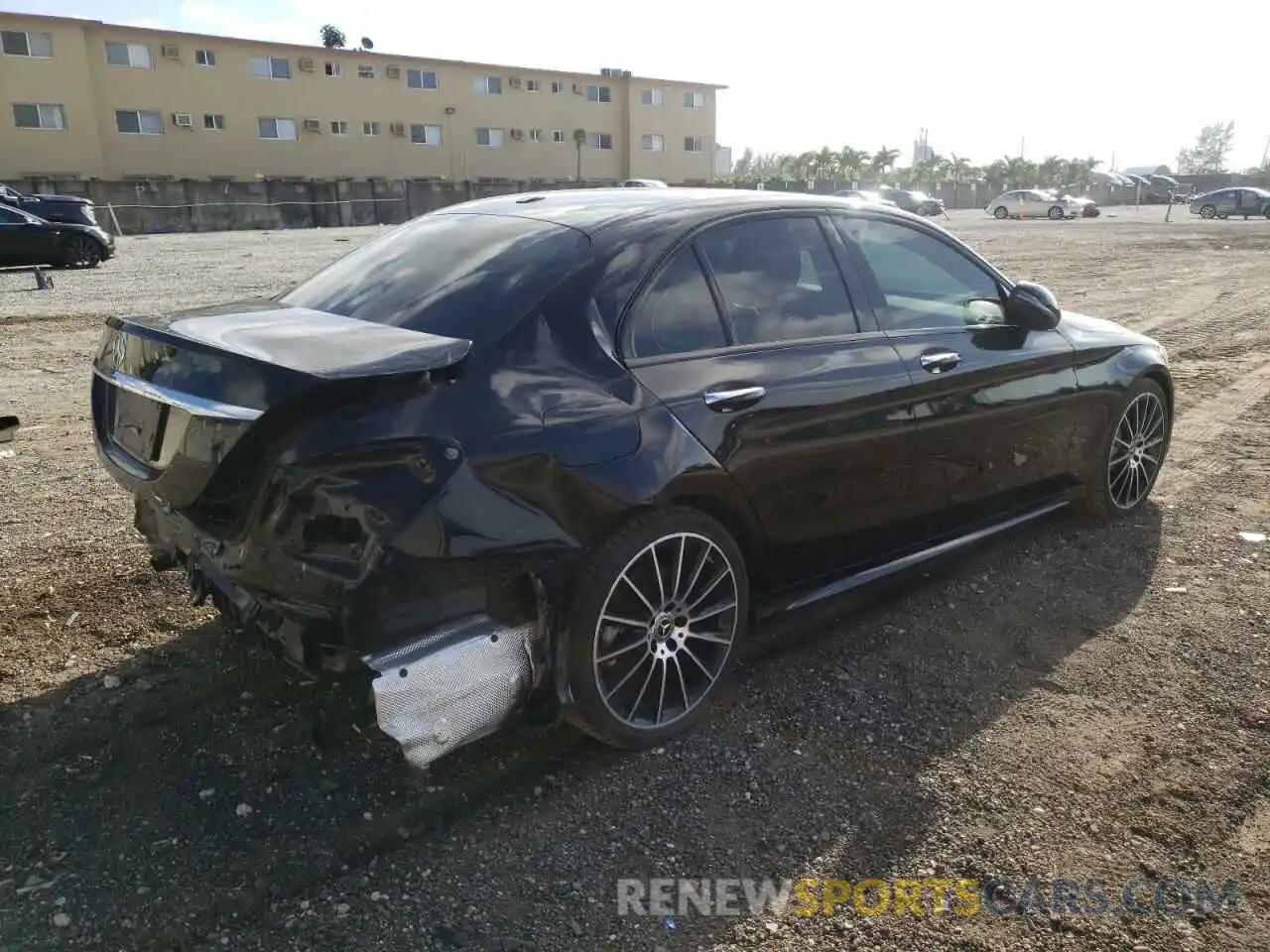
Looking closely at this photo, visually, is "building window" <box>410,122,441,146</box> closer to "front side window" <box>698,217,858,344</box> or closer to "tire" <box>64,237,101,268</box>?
"tire" <box>64,237,101,268</box>

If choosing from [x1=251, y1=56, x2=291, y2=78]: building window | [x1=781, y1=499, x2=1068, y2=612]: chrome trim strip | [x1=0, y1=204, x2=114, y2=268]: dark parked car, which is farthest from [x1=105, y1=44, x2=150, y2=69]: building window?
[x1=781, y1=499, x2=1068, y2=612]: chrome trim strip

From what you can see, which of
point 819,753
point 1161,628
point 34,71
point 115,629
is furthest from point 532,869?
point 34,71

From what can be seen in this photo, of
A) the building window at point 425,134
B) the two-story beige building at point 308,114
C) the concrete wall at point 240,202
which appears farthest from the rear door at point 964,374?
the building window at point 425,134

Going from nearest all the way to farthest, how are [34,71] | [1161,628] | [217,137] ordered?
[1161,628] → [34,71] → [217,137]

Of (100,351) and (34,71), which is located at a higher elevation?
(34,71)

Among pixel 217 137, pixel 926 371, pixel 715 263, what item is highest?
pixel 217 137

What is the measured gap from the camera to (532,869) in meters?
2.60

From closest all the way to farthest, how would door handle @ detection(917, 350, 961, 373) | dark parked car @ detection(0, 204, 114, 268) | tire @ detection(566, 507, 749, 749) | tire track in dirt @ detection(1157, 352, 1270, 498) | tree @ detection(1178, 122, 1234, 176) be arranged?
tire @ detection(566, 507, 749, 749) → door handle @ detection(917, 350, 961, 373) → tire track in dirt @ detection(1157, 352, 1270, 498) → dark parked car @ detection(0, 204, 114, 268) → tree @ detection(1178, 122, 1234, 176)

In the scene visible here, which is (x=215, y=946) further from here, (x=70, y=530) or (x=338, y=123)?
(x=338, y=123)

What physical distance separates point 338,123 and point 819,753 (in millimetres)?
50497

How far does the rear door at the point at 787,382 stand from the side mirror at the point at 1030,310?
927mm

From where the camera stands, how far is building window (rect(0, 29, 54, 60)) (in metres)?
38.9

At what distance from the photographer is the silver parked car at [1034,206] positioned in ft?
146

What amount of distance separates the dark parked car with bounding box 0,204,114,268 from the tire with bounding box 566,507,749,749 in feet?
62.2
